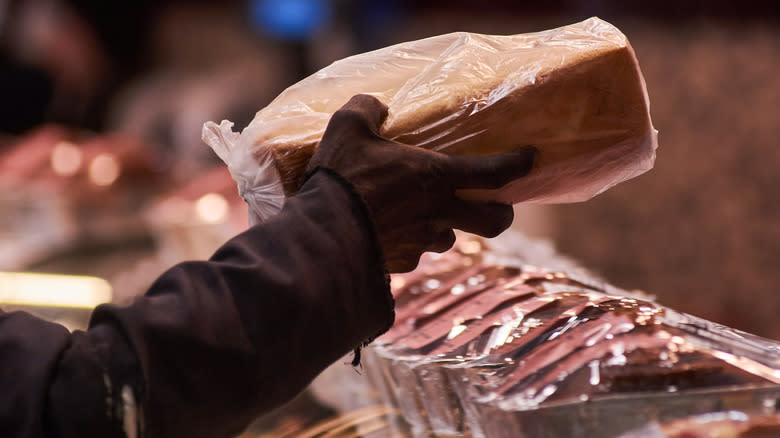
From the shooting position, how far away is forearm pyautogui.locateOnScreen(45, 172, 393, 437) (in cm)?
60

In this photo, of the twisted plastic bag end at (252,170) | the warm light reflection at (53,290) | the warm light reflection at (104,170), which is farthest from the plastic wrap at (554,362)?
the warm light reflection at (104,170)

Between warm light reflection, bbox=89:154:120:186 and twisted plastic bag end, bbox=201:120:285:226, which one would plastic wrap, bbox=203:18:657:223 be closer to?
twisted plastic bag end, bbox=201:120:285:226

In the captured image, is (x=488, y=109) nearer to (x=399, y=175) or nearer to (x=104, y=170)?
(x=399, y=175)

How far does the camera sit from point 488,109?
2.31 feet

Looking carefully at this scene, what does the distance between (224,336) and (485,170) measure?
274mm

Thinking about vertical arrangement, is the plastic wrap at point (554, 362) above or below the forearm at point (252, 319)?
below

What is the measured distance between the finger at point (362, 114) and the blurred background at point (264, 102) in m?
0.89

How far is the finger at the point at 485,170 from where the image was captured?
66cm

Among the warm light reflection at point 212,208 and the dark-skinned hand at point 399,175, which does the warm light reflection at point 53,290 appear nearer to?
the warm light reflection at point 212,208

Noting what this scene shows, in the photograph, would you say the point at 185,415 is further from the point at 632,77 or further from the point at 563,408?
the point at 632,77

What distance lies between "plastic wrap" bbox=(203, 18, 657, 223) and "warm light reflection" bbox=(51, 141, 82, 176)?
5.15 feet

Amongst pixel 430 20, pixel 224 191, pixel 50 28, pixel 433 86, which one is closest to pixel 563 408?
pixel 433 86

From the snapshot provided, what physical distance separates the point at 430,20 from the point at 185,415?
12.1 ft

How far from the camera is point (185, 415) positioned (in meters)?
0.60
